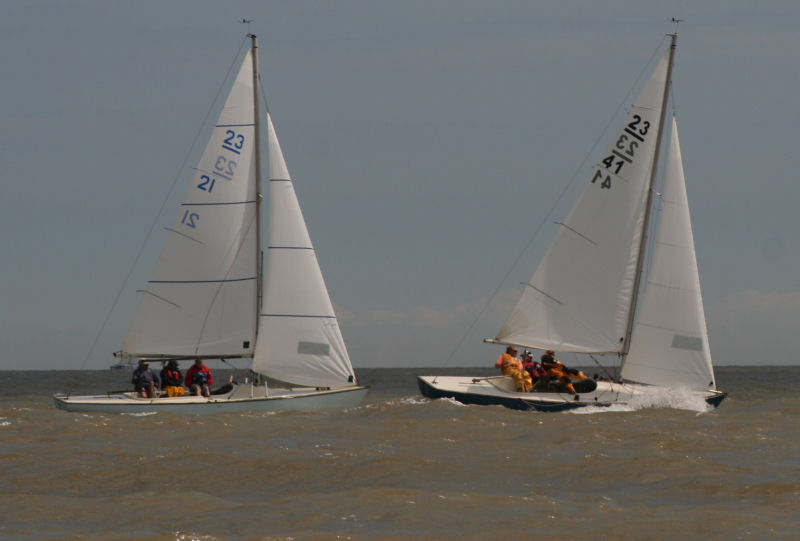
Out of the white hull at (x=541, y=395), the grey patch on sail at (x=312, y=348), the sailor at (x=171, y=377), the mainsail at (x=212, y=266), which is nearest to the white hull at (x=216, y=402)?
the sailor at (x=171, y=377)

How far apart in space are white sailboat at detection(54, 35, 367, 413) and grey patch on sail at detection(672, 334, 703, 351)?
22.7 feet

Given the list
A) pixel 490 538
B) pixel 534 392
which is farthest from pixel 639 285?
pixel 490 538

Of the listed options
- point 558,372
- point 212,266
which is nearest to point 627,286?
point 558,372

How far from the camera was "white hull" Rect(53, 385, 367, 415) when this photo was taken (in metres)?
23.5

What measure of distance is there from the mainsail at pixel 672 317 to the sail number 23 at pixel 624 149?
49.8 inches

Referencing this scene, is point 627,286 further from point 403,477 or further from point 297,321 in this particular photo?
point 403,477

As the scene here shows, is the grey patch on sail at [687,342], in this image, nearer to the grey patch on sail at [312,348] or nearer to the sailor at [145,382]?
the grey patch on sail at [312,348]

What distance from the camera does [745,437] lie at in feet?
63.1

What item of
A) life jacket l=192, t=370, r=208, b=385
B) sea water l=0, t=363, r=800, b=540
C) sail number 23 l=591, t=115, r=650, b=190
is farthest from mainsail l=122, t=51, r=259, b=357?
sail number 23 l=591, t=115, r=650, b=190

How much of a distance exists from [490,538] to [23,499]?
5.67 m

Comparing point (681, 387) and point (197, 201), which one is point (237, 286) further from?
point (681, 387)

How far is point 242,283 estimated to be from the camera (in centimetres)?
2605

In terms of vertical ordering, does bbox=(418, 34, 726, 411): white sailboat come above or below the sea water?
above

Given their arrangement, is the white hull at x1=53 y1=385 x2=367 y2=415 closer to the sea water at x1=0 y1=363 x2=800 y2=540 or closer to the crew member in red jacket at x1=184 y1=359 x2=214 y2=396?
the crew member in red jacket at x1=184 y1=359 x2=214 y2=396
